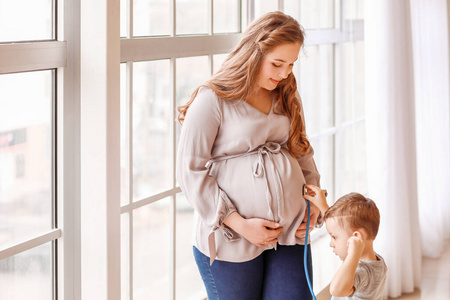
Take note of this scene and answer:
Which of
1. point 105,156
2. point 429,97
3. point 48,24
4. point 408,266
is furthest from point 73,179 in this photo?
point 429,97

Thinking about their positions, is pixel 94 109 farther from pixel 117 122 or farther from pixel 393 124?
pixel 393 124

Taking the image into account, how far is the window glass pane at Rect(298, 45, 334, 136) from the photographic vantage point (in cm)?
358

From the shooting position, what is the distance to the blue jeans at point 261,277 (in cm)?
186

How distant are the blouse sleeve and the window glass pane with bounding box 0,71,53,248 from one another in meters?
0.39

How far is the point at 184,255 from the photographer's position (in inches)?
96.3

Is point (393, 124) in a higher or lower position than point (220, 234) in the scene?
higher

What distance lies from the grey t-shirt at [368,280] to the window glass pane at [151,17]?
1.02 m

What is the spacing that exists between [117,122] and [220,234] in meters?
0.44

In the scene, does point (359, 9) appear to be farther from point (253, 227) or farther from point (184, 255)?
point (253, 227)

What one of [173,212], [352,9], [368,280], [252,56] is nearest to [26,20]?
[252,56]

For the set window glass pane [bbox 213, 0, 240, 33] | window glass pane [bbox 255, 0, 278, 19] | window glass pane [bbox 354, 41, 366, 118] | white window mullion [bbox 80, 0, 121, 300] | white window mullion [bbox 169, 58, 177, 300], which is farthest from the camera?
window glass pane [bbox 354, 41, 366, 118]

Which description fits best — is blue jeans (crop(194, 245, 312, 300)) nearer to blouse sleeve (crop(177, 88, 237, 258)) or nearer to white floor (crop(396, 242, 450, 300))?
blouse sleeve (crop(177, 88, 237, 258))

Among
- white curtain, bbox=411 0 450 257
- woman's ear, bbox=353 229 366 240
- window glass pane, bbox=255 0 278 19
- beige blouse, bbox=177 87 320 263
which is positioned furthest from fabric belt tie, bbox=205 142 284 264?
white curtain, bbox=411 0 450 257

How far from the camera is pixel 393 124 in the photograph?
3.69 m
